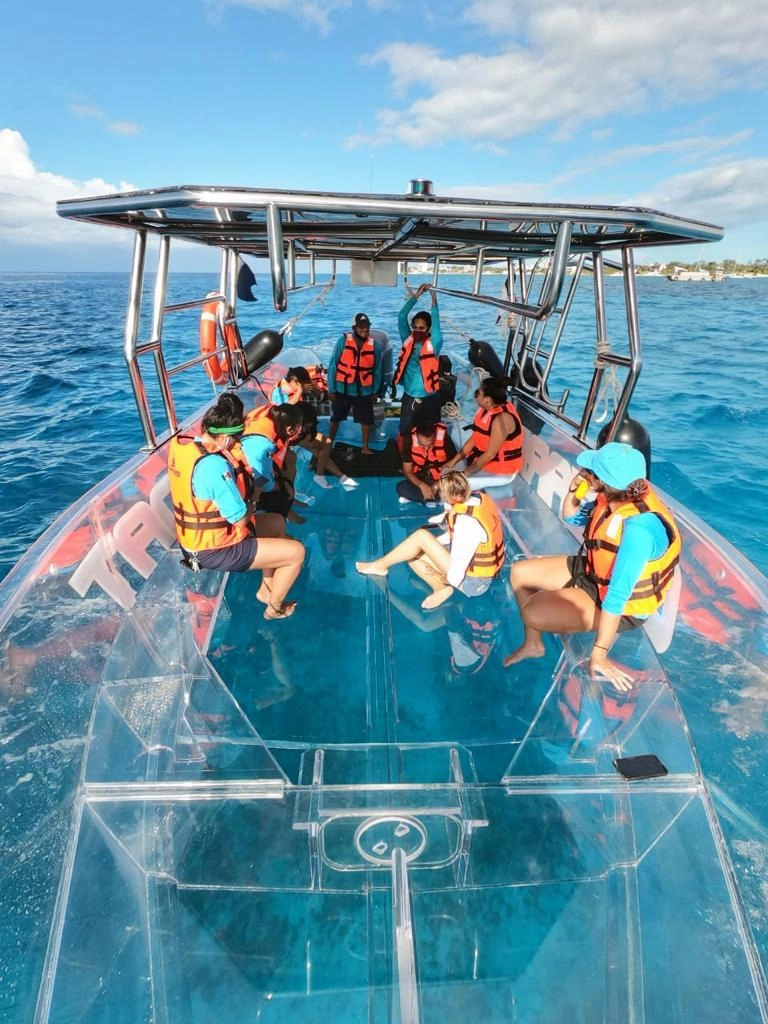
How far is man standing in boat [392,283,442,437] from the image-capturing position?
16.0 ft

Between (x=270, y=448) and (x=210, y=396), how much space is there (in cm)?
894

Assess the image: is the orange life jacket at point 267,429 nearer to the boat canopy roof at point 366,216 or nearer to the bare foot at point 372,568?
the bare foot at point 372,568

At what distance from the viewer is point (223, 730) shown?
6.81 ft

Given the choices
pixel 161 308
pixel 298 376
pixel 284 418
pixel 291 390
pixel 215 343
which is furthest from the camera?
pixel 215 343

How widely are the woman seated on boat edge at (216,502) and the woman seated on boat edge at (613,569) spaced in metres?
1.42

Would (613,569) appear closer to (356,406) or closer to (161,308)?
(161,308)

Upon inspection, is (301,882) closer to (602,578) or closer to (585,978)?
(585,978)

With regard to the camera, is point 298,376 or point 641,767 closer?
point 641,767

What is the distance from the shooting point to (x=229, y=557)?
2.80 metres

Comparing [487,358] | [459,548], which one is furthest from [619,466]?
[487,358]

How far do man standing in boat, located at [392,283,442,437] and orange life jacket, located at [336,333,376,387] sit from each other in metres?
0.31

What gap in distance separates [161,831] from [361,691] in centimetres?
104

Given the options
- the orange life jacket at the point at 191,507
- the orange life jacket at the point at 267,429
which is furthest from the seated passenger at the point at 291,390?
the orange life jacket at the point at 191,507

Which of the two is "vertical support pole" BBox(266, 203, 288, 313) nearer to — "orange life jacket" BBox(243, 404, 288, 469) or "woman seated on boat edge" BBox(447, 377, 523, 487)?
"orange life jacket" BBox(243, 404, 288, 469)
